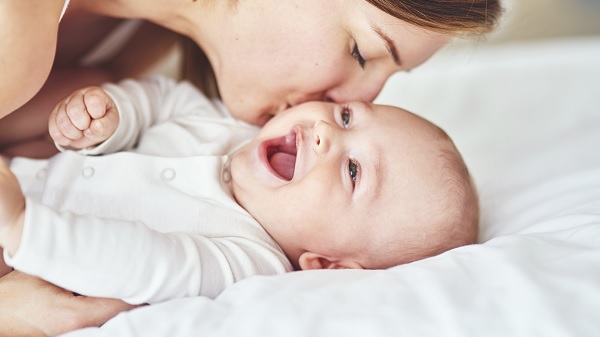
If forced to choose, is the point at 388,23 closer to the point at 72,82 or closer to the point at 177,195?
the point at 177,195

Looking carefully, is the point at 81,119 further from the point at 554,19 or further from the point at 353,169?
the point at 554,19

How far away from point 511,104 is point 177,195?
1.07 meters

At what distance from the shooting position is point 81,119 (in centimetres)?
118

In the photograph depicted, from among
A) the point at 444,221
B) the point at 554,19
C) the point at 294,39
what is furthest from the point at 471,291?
the point at 554,19

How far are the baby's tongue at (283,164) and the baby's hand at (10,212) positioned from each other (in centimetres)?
53

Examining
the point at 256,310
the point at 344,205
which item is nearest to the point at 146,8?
the point at 344,205

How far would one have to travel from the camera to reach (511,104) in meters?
1.85

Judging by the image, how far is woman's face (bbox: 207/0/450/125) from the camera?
1231 mm

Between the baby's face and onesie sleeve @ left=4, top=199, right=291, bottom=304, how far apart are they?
0.14 m

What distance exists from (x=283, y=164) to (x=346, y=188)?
0.59ft

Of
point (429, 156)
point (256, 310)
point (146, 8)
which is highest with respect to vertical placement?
point (146, 8)

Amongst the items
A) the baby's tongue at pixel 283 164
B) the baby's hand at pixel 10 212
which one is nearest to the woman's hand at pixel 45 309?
the baby's hand at pixel 10 212

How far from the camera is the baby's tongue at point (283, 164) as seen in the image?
4.21ft

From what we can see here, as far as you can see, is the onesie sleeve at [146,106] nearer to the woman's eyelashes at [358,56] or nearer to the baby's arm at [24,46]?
the baby's arm at [24,46]
